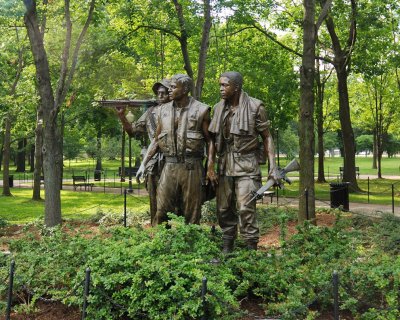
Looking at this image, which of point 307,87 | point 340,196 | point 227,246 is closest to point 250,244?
point 227,246

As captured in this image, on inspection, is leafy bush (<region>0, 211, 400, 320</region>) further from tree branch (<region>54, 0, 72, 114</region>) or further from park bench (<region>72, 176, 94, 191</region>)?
park bench (<region>72, 176, 94, 191</region>)

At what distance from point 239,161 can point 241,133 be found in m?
0.36

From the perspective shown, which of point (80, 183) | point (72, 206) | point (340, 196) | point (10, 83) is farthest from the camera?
point (80, 183)

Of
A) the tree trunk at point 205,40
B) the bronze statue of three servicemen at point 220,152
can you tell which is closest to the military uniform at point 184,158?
the bronze statue of three servicemen at point 220,152

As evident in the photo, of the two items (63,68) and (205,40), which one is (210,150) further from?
(205,40)

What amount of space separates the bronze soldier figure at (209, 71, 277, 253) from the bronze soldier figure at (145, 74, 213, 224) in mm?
217

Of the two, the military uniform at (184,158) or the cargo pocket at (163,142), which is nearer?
the military uniform at (184,158)

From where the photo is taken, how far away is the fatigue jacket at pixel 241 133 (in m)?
6.32

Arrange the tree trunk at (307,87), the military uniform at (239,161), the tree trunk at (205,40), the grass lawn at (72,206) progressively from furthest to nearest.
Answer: the grass lawn at (72,206)
the tree trunk at (205,40)
the tree trunk at (307,87)
the military uniform at (239,161)

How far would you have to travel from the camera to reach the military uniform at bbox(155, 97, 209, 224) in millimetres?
6465

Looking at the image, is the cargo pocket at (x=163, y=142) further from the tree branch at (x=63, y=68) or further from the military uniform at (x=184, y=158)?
the tree branch at (x=63, y=68)

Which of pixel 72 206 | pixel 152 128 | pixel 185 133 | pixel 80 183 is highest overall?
pixel 152 128

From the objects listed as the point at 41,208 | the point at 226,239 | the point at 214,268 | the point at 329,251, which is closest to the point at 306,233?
the point at 329,251

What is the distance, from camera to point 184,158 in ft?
21.2
